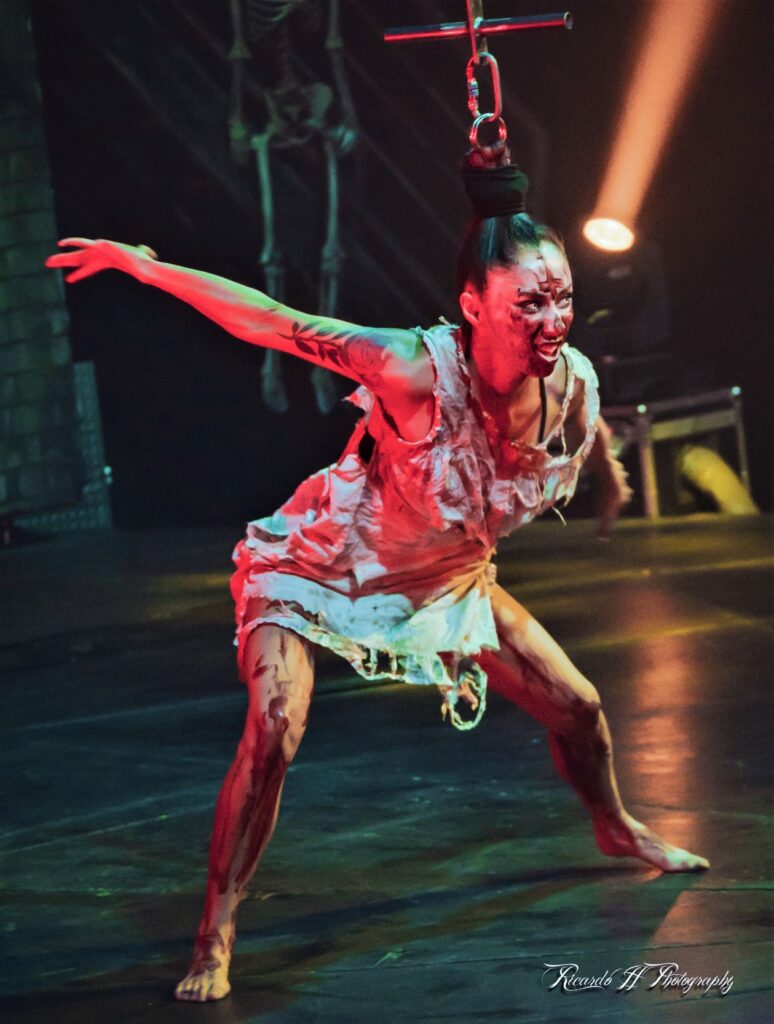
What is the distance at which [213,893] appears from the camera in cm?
301

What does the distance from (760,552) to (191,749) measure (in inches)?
147

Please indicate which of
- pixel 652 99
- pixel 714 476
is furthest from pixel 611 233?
pixel 714 476

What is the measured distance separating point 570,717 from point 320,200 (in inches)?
260

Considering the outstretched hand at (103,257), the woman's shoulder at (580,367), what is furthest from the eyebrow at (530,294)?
the outstretched hand at (103,257)

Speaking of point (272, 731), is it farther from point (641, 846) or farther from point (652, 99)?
point (652, 99)

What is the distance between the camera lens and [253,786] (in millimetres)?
2994

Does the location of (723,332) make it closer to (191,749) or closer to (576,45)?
(576,45)

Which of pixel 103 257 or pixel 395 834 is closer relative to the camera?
pixel 103 257

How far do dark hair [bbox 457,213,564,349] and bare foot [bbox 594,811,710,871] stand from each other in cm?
119

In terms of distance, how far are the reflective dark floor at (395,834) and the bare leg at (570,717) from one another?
0.07 meters

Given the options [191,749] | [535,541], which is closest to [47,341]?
[535,541]

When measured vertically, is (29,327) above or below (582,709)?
above

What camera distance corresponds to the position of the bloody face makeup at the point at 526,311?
297cm

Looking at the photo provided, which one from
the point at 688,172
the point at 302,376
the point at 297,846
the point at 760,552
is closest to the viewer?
the point at 297,846
